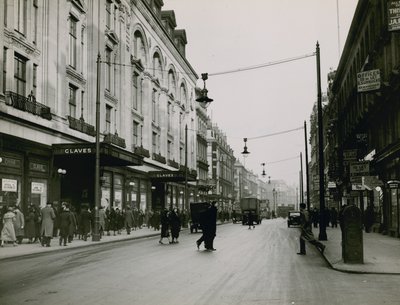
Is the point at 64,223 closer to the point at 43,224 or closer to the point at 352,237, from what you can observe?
the point at 43,224

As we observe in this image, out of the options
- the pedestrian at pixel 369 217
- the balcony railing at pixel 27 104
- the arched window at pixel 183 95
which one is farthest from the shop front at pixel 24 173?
the arched window at pixel 183 95

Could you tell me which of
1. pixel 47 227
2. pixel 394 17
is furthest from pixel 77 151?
pixel 394 17

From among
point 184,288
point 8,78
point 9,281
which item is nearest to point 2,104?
point 8,78

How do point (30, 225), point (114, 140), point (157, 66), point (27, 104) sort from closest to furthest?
point (30, 225) < point (27, 104) < point (114, 140) < point (157, 66)

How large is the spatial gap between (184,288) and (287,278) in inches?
105

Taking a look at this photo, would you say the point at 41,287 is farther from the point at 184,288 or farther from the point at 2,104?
the point at 2,104

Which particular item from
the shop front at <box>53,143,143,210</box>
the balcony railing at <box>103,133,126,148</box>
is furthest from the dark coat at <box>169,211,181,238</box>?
the balcony railing at <box>103,133,126,148</box>

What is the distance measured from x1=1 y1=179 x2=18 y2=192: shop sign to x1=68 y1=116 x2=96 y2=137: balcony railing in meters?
7.24

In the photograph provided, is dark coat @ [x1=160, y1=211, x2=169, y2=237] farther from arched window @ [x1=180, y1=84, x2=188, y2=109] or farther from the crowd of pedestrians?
arched window @ [x1=180, y1=84, x2=188, y2=109]

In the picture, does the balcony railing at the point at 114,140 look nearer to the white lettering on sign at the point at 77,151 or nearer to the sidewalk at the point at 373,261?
the white lettering on sign at the point at 77,151

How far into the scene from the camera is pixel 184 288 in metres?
10.4

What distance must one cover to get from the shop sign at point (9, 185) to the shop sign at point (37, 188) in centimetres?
169

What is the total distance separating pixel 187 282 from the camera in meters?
11.3

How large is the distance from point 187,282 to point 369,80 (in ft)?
56.8
